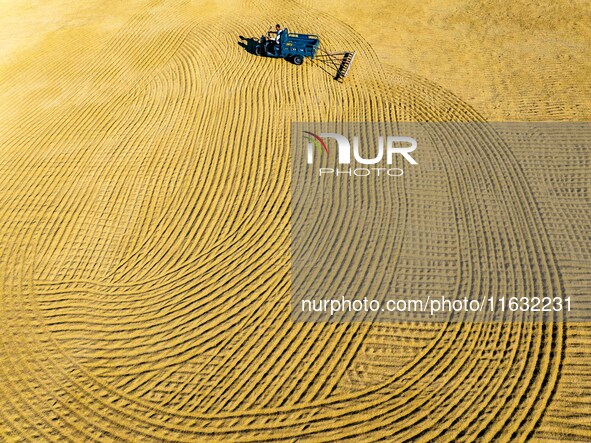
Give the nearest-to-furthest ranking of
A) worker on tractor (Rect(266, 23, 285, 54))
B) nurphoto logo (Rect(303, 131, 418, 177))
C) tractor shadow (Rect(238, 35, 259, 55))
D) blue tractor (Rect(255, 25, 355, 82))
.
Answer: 1. nurphoto logo (Rect(303, 131, 418, 177))
2. worker on tractor (Rect(266, 23, 285, 54))
3. blue tractor (Rect(255, 25, 355, 82))
4. tractor shadow (Rect(238, 35, 259, 55))

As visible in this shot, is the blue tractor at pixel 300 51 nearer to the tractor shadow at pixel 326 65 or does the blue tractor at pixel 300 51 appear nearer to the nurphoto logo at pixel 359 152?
the tractor shadow at pixel 326 65

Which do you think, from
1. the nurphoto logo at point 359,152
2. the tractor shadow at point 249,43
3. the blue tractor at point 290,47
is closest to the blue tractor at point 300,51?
the blue tractor at point 290,47

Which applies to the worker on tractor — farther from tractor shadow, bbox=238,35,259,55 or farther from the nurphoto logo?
the nurphoto logo

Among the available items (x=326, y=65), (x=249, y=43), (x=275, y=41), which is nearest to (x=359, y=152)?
(x=326, y=65)

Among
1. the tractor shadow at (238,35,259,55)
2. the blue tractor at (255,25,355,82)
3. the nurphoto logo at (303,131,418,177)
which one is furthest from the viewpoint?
the tractor shadow at (238,35,259,55)

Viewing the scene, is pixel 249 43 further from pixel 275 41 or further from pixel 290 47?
pixel 290 47

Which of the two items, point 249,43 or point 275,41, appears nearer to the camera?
point 275,41

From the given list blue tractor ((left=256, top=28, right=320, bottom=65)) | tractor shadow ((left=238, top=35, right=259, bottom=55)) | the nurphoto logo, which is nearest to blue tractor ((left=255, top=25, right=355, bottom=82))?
blue tractor ((left=256, top=28, right=320, bottom=65))

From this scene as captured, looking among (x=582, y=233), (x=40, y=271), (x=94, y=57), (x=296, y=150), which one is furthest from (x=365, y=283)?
(x=94, y=57)
